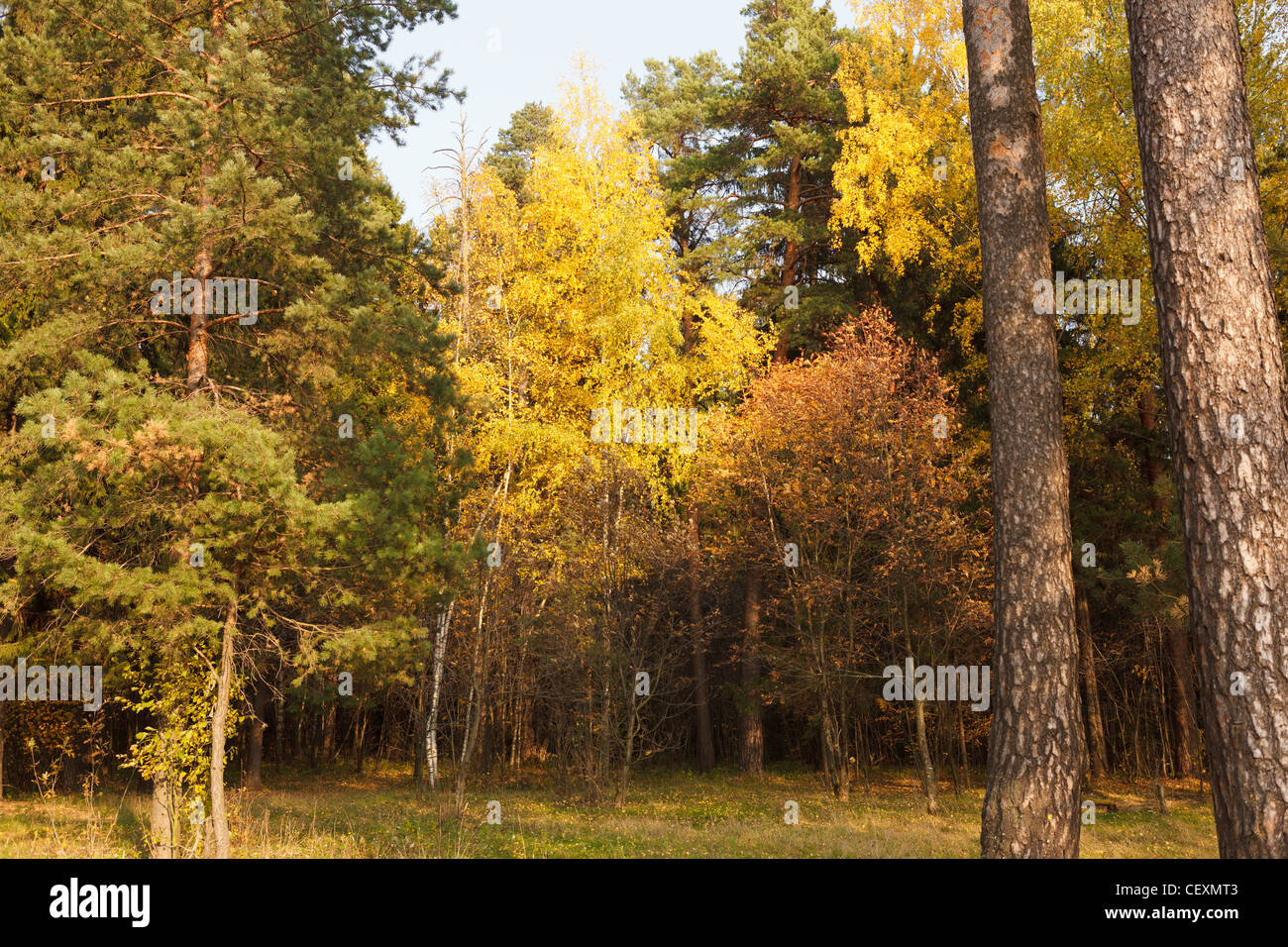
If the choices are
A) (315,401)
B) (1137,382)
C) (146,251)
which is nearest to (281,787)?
(315,401)

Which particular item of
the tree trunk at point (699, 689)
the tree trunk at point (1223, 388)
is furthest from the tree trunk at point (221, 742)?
the tree trunk at point (699, 689)

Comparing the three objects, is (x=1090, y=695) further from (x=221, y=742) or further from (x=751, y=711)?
(x=221, y=742)

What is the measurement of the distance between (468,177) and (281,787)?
511 inches

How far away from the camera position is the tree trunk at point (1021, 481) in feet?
15.8

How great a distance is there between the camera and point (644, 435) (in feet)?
49.7

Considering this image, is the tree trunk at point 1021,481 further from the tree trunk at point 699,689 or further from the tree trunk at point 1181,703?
the tree trunk at point 699,689

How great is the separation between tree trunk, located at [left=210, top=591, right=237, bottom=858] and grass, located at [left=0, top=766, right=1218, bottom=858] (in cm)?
52

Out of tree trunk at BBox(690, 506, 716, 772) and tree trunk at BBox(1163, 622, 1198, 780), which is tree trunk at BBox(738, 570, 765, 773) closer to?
tree trunk at BBox(690, 506, 716, 772)

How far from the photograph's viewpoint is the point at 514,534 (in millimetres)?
14156

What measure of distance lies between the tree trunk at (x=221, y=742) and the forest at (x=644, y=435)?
5 cm

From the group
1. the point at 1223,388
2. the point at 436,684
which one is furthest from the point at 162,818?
the point at 1223,388

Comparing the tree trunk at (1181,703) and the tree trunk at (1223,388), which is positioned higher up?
the tree trunk at (1223,388)
